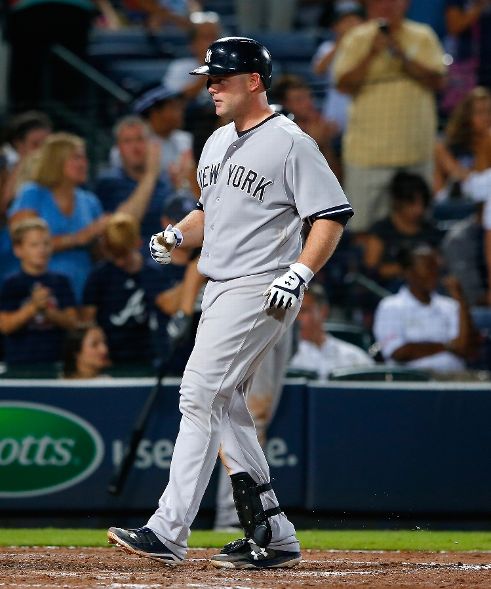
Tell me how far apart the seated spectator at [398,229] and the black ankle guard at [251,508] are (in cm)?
439

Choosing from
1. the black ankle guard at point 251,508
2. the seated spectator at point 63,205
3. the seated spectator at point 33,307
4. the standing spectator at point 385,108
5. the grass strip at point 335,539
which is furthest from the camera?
the standing spectator at point 385,108

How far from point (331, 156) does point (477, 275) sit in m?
1.39

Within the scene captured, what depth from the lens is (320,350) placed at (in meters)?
8.20

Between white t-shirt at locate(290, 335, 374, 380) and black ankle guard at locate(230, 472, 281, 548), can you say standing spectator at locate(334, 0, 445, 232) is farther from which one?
black ankle guard at locate(230, 472, 281, 548)

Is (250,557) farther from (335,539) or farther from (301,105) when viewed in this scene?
(301,105)

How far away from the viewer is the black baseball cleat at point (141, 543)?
14.7 feet

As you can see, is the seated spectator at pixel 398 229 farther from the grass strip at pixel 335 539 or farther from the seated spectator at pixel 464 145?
the grass strip at pixel 335 539

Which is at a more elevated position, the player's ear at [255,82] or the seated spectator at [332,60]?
the seated spectator at [332,60]

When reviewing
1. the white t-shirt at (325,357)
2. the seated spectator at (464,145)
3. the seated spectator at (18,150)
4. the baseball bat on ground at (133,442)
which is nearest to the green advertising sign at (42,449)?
the baseball bat on ground at (133,442)

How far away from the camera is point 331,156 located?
30.6ft

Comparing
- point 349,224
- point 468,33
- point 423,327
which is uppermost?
point 468,33

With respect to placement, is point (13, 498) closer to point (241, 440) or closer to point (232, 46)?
point (241, 440)

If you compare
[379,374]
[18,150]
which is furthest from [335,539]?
[18,150]

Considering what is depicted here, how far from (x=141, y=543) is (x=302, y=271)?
3.69 ft
